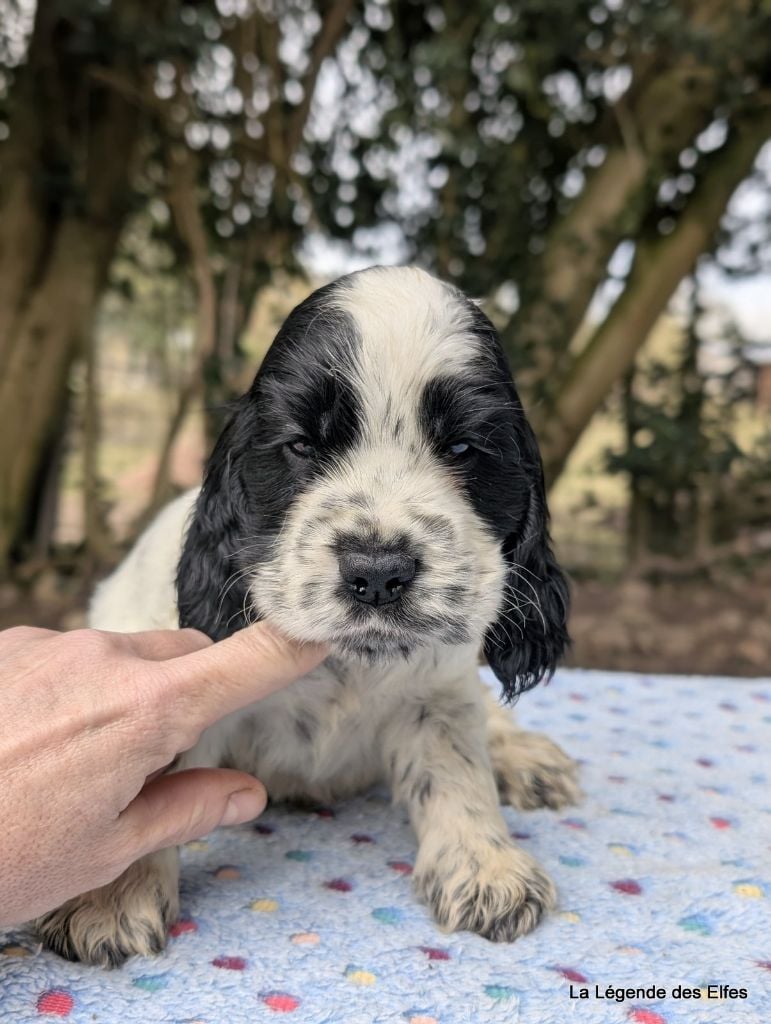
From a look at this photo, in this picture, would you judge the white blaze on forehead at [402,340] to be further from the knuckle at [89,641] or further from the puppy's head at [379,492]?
the knuckle at [89,641]

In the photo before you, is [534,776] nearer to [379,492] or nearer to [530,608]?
[530,608]

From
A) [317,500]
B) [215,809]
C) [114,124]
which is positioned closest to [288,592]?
[317,500]

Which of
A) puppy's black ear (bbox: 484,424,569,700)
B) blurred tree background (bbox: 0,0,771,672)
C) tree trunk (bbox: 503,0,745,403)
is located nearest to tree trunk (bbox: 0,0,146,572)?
blurred tree background (bbox: 0,0,771,672)

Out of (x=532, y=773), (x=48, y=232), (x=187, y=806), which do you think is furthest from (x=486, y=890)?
(x=48, y=232)

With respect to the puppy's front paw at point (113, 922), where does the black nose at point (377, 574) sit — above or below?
above

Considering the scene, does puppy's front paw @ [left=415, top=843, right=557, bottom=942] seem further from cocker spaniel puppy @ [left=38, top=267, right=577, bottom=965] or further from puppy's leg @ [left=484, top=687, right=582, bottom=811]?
puppy's leg @ [left=484, top=687, right=582, bottom=811]

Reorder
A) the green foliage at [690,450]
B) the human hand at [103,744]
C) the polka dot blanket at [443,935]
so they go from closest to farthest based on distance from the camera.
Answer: the human hand at [103,744] → the polka dot blanket at [443,935] → the green foliage at [690,450]

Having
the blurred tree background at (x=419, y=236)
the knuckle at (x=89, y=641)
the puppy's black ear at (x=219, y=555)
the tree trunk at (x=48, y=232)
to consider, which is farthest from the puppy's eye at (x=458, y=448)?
the tree trunk at (x=48, y=232)
